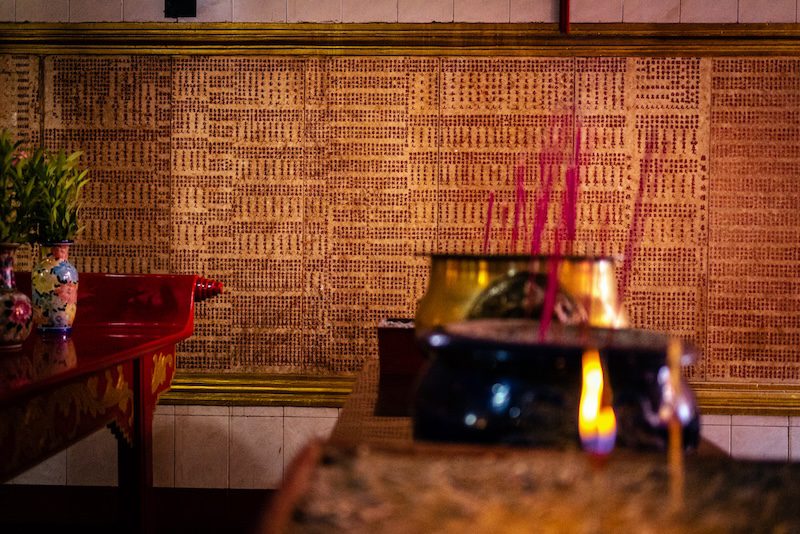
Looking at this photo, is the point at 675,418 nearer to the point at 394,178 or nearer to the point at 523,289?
the point at 523,289

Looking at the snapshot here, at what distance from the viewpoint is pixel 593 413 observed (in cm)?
65

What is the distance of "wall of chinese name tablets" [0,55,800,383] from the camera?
10.7ft

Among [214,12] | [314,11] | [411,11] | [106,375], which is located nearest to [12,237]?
[106,375]

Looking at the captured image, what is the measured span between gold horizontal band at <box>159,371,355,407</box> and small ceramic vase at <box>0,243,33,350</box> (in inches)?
61.7

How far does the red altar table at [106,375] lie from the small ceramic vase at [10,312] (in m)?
0.05

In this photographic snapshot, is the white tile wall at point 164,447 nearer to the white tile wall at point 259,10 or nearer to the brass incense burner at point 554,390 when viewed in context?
the white tile wall at point 259,10

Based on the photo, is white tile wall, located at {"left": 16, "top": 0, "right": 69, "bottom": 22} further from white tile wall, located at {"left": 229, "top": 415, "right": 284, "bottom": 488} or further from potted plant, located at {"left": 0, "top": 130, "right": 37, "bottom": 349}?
white tile wall, located at {"left": 229, "top": 415, "right": 284, "bottom": 488}

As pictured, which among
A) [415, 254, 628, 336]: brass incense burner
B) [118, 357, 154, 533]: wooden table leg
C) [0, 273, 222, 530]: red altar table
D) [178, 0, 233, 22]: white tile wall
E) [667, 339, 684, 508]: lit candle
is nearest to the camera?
[667, 339, 684, 508]: lit candle

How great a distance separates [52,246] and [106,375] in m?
0.65

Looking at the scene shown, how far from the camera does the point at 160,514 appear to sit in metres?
3.33

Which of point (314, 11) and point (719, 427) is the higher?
point (314, 11)


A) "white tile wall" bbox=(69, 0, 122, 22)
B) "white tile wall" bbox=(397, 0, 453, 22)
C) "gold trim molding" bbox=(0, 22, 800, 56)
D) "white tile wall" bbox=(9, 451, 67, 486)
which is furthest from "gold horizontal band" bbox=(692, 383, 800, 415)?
"white tile wall" bbox=(69, 0, 122, 22)

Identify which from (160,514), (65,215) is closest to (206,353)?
(160,514)

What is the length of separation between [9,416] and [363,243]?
7.20 ft
